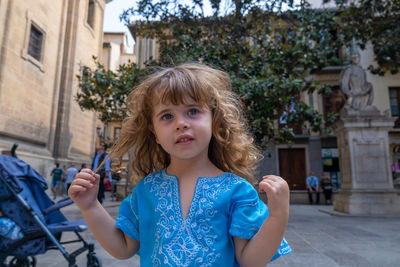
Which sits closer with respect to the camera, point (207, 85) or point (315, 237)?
point (207, 85)

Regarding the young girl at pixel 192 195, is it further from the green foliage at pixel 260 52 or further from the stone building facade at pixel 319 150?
the stone building facade at pixel 319 150

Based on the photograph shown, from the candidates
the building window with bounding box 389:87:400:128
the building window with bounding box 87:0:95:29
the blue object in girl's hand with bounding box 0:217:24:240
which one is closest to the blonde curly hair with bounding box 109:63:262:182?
the blue object in girl's hand with bounding box 0:217:24:240

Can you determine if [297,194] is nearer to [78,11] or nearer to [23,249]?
[23,249]

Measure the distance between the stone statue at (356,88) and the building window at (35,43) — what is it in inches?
514

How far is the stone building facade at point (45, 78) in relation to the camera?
446 inches

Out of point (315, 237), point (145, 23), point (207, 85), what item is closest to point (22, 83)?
point (145, 23)

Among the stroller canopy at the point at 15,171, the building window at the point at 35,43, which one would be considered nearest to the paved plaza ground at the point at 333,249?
the stroller canopy at the point at 15,171

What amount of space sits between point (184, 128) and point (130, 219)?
0.47 m

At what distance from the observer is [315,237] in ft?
15.7

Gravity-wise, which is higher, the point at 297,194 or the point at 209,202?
the point at 209,202

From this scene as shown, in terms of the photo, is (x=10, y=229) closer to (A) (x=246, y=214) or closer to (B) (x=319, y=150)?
(A) (x=246, y=214)

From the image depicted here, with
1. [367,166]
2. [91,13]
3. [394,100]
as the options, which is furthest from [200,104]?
[394,100]

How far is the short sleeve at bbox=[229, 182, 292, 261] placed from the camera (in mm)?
1002

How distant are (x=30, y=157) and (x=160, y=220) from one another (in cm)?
1306
